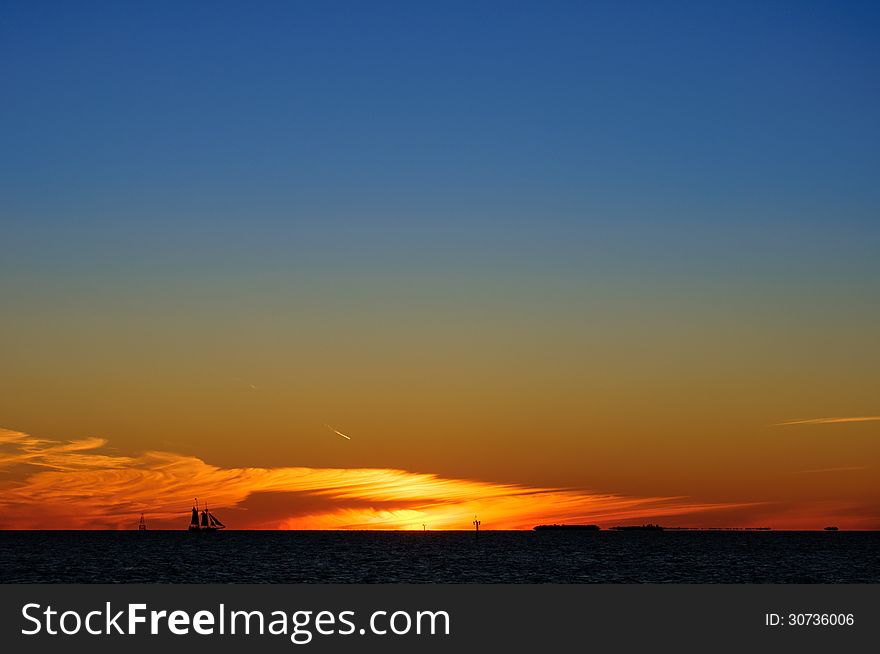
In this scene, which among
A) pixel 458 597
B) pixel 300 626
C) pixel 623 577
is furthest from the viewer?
pixel 623 577

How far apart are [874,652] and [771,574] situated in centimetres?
13140

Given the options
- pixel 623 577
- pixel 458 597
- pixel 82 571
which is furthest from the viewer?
pixel 82 571

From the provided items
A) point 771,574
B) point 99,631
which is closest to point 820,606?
point 99,631

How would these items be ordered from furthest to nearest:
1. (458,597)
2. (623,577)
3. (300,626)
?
(623,577)
(458,597)
(300,626)

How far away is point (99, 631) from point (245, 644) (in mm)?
9176

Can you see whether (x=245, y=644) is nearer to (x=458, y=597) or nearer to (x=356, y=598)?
(x=356, y=598)

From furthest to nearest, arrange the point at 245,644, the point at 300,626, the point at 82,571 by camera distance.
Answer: the point at 82,571
the point at 300,626
the point at 245,644

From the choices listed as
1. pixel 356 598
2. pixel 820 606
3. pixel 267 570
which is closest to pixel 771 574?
pixel 267 570

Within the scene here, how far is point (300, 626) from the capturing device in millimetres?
48406

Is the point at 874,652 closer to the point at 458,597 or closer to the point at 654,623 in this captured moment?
the point at 654,623

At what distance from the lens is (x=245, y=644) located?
4500cm

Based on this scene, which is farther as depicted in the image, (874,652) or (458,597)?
(458,597)

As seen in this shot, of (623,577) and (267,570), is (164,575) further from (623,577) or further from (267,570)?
(623,577)

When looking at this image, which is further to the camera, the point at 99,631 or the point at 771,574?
the point at 771,574
